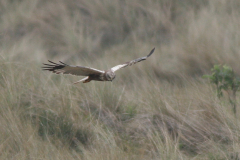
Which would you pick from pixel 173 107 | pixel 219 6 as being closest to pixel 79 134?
pixel 173 107

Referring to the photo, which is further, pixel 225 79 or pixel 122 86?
pixel 122 86

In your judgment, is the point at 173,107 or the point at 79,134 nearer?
the point at 79,134

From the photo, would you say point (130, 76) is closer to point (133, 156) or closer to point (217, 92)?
point (217, 92)

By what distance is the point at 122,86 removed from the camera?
20.6 ft

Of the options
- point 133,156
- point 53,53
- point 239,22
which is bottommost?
point 133,156

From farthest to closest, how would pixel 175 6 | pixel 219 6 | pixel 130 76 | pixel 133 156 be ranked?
pixel 175 6 < pixel 219 6 < pixel 130 76 < pixel 133 156

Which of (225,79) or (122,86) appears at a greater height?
(122,86)

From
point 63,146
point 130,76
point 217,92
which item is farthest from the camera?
point 130,76

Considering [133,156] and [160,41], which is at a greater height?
[160,41]

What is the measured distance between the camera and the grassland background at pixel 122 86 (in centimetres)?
420

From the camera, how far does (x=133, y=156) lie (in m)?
3.90

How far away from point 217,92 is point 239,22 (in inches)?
104

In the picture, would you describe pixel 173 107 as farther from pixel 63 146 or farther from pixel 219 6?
pixel 219 6

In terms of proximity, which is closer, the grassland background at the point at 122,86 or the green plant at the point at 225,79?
the grassland background at the point at 122,86
